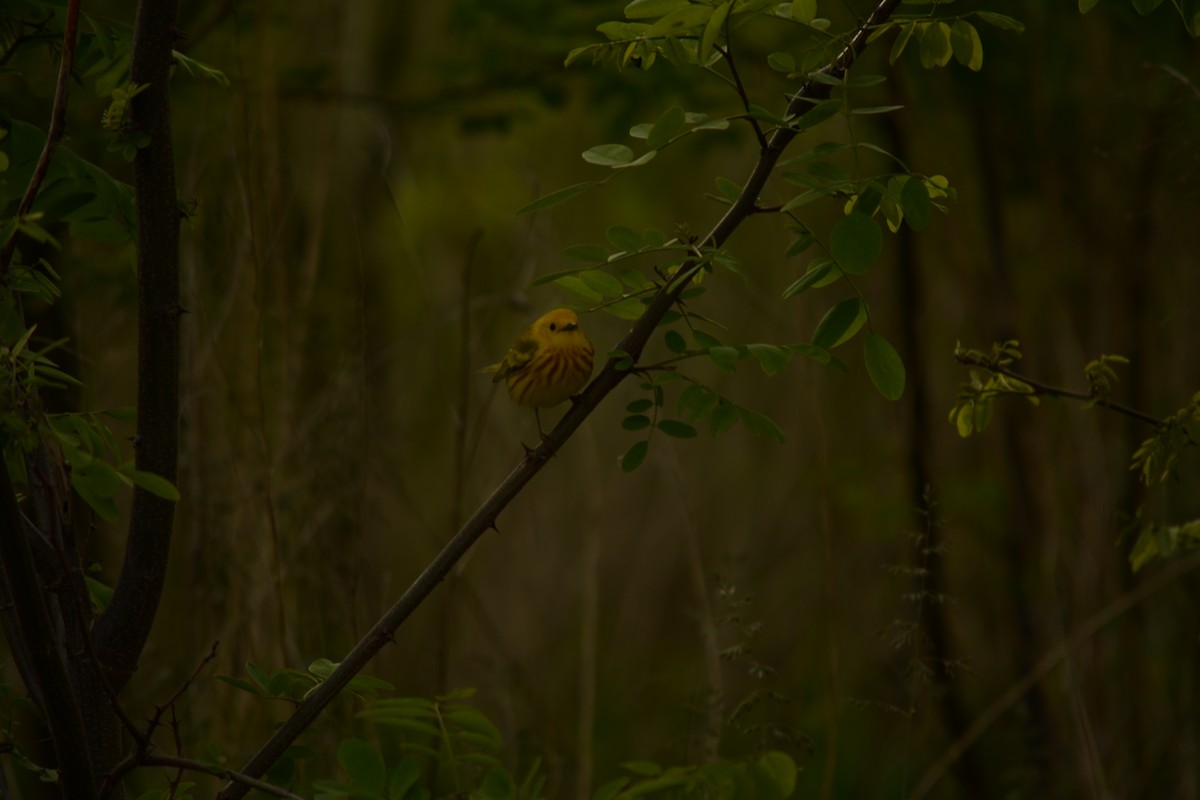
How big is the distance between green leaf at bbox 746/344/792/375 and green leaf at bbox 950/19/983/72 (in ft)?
1.36

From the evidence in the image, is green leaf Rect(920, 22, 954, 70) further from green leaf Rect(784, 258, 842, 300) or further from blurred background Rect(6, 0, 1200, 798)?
blurred background Rect(6, 0, 1200, 798)

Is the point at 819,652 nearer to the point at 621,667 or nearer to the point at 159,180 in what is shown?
the point at 621,667

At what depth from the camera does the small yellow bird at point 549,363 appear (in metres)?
2.04

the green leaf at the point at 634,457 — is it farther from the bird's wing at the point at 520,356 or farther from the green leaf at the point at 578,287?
the bird's wing at the point at 520,356

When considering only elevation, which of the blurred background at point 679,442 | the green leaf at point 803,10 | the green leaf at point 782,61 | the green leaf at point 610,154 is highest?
the green leaf at point 803,10

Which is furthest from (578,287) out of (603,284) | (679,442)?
(679,442)

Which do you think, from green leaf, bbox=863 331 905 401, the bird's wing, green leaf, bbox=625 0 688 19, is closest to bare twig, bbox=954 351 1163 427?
green leaf, bbox=863 331 905 401

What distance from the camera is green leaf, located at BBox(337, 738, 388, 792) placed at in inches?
52.4

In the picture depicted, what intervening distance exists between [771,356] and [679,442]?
4818mm

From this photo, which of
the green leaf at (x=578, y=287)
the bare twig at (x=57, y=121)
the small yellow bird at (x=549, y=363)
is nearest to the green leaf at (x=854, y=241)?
the green leaf at (x=578, y=287)

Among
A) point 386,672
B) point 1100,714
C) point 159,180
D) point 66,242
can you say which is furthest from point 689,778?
point 1100,714

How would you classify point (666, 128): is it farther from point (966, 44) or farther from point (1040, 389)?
point (1040, 389)

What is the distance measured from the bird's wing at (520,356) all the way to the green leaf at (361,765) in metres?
0.91

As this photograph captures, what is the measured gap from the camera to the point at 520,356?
213cm
